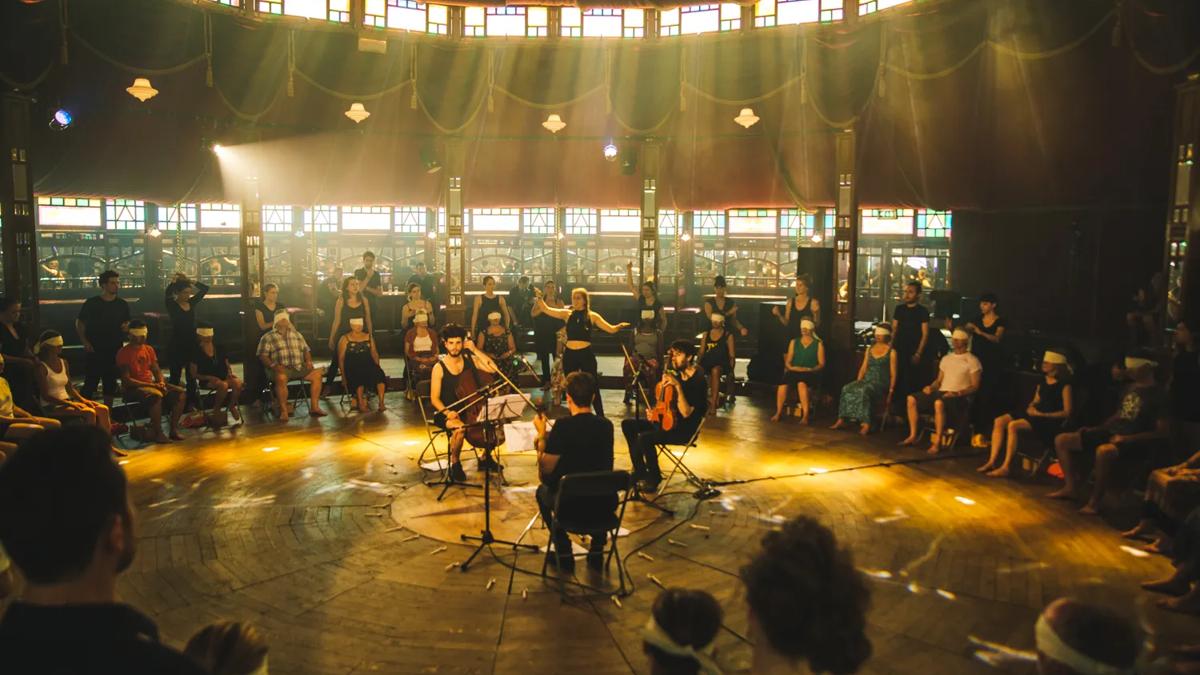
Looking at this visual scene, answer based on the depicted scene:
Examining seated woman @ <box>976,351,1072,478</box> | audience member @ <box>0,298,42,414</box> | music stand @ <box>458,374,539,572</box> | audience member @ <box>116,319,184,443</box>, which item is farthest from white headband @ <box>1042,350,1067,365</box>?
audience member @ <box>0,298,42,414</box>

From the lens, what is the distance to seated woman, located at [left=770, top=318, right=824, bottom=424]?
35.0 ft

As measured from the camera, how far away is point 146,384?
9.52 meters

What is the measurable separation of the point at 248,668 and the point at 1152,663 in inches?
172

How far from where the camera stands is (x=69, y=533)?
1.68 m

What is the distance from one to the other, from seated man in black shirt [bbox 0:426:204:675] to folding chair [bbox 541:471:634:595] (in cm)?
351

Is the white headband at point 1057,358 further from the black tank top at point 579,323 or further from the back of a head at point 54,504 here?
the back of a head at point 54,504

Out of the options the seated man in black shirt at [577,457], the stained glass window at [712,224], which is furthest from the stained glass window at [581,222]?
the seated man in black shirt at [577,457]

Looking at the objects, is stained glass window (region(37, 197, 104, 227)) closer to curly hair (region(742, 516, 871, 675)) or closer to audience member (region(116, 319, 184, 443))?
audience member (region(116, 319, 184, 443))

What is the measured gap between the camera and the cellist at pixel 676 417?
295 inches

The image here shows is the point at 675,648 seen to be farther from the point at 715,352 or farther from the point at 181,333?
the point at 181,333

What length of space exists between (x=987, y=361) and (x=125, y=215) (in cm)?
1428

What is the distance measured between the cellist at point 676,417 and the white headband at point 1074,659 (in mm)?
5175

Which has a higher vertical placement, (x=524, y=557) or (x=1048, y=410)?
(x=1048, y=410)

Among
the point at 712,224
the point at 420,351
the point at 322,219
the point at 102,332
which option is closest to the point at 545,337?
the point at 420,351
